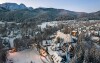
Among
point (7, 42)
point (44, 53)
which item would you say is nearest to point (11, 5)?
point (7, 42)

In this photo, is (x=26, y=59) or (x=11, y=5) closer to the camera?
(x=26, y=59)

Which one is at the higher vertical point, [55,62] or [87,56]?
[87,56]

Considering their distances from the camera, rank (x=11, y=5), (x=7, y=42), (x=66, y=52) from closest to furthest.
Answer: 1. (x=66, y=52)
2. (x=7, y=42)
3. (x=11, y=5)

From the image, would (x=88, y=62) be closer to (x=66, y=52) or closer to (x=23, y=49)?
(x=66, y=52)

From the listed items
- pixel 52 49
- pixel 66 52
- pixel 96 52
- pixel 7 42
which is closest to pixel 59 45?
pixel 52 49

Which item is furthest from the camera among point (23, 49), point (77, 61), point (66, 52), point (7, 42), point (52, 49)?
point (7, 42)

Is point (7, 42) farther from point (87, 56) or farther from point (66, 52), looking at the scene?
point (87, 56)
